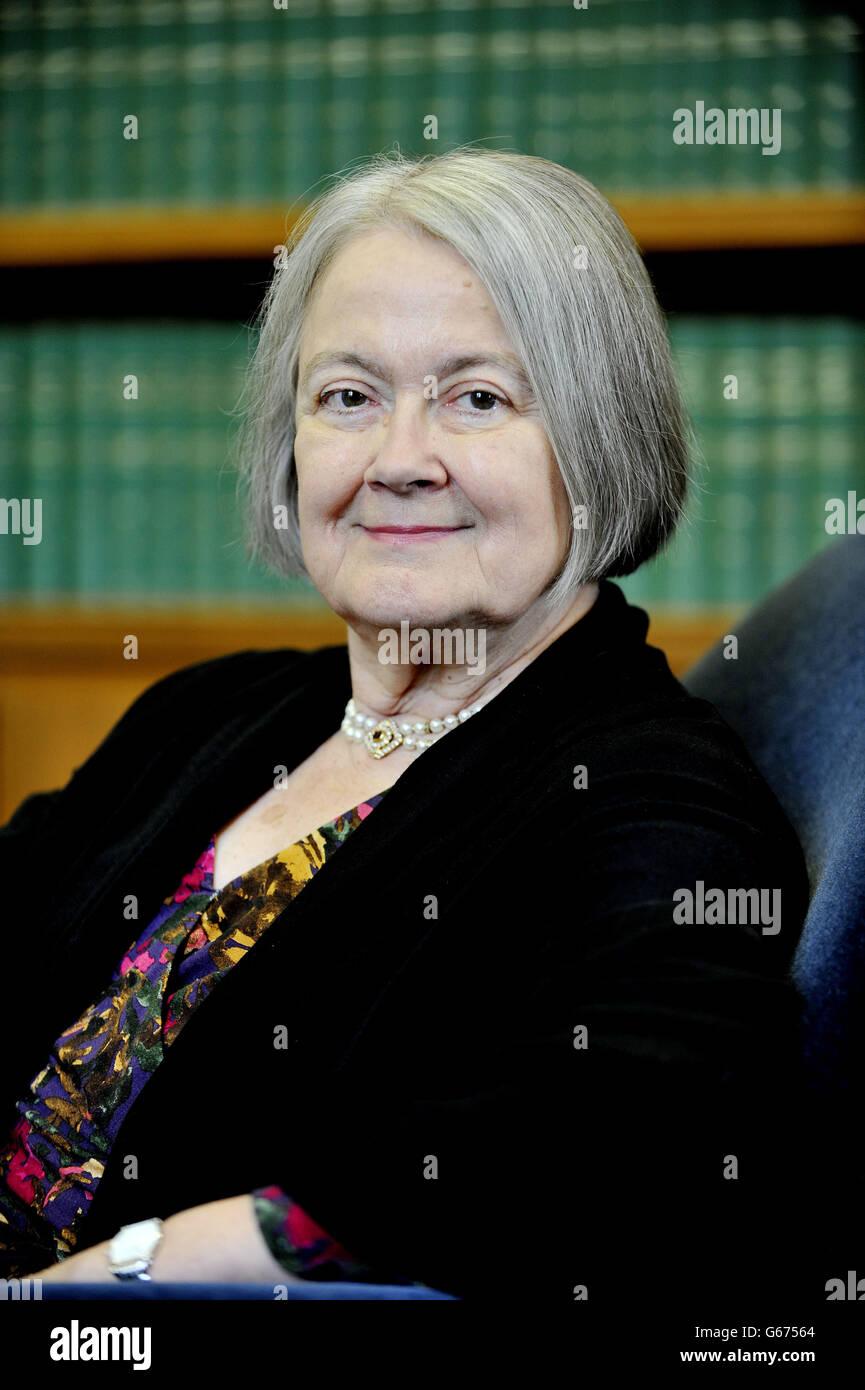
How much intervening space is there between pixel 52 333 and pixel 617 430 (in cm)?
155

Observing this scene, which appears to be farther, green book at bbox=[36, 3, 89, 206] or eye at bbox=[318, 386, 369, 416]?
green book at bbox=[36, 3, 89, 206]

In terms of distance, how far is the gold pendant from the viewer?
119 cm

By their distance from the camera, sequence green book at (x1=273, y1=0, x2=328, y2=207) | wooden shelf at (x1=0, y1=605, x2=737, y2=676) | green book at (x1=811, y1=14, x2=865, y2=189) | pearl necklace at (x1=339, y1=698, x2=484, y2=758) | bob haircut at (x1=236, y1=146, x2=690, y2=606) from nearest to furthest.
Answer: bob haircut at (x1=236, y1=146, x2=690, y2=606) → pearl necklace at (x1=339, y1=698, x2=484, y2=758) → green book at (x1=811, y1=14, x2=865, y2=189) → green book at (x1=273, y1=0, x2=328, y2=207) → wooden shelf at (x1=0, y1=605, x2=737, y2=676)

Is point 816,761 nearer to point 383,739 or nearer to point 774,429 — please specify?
point 383,739

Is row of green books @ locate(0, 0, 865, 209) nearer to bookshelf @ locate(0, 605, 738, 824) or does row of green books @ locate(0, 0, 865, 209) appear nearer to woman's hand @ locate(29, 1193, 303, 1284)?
bookshelf @ locate(0, 605, 738, 824)

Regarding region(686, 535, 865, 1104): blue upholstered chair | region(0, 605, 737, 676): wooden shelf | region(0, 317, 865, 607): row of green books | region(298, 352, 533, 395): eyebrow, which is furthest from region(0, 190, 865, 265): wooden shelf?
region(298, 352, 533, 395): eyebrow

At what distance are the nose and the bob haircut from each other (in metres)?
0.09

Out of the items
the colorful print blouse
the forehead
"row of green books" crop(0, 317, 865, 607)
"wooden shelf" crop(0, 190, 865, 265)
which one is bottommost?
the colorful print blouse

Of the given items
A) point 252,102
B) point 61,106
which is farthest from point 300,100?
point 61,106

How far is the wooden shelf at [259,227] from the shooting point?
6.84 feet
